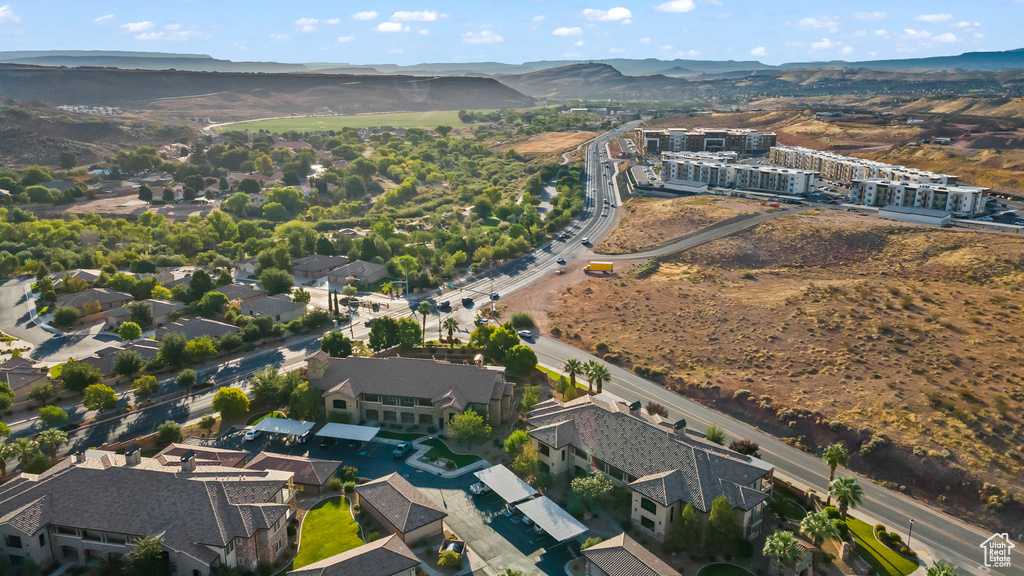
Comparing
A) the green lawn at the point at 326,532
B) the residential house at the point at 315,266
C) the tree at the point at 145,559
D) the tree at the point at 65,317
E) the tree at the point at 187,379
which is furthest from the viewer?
the residential house at the point at 315,266

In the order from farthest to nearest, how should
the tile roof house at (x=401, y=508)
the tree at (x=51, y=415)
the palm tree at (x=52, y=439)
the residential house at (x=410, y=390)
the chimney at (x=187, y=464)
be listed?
the residential house at (x=410, y=390) < the tree at (x=51, y=415) < the palm tree at (x=52, y=439) < the chimney at (x=187, y=464) < the tile roof house at (x=401, y=508)

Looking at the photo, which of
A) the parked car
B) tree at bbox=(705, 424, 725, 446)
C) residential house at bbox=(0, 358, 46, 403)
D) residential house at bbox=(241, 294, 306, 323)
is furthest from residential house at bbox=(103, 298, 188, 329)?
tree at bbox=(705, 424, 725, 446)

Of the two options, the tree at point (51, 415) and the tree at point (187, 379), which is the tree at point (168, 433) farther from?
the tree at point (51, 415)

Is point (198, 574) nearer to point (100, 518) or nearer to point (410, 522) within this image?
point (100, 518)

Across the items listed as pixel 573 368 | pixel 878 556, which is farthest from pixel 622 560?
pixel 573 368

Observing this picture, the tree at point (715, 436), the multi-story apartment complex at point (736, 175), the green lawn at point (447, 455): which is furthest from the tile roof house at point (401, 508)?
the multi-story apartment complex at point (736, 175)

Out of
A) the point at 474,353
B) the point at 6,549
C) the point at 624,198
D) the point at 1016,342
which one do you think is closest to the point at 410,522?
the point at 6,549

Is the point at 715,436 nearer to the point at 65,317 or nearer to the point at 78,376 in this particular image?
the point at 78,376
